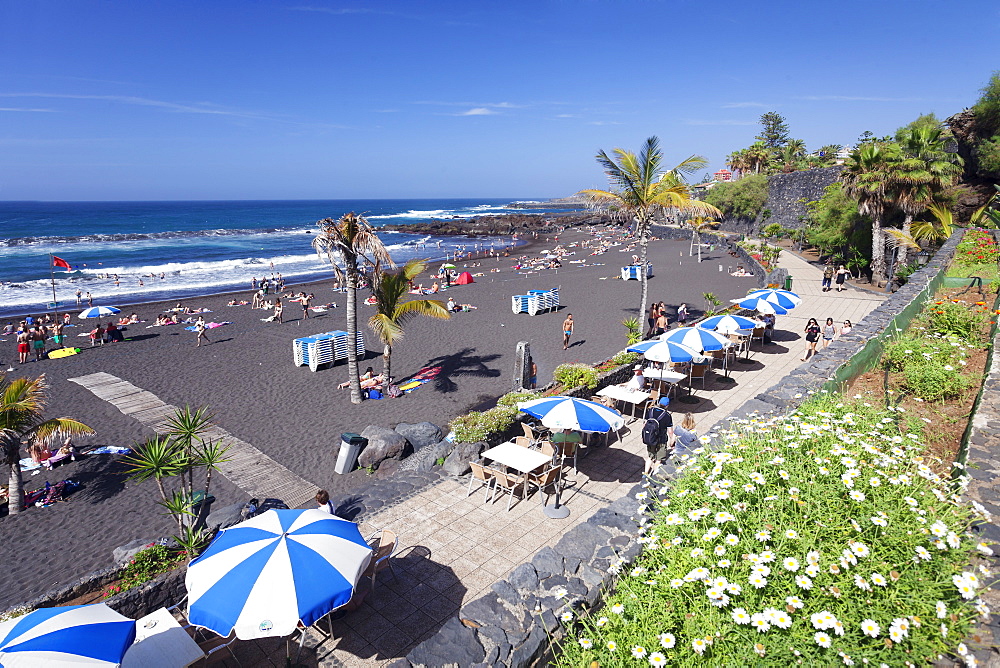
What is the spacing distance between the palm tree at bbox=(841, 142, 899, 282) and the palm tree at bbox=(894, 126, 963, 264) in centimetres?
51

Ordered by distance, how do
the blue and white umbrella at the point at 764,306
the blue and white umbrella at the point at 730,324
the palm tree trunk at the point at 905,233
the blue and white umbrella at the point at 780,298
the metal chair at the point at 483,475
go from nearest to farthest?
1. the metal chair at the point at 483,475
2. the blue and white umbrella at the point at 730,324
3. the blue and white umbrella at the point at 764,306
4. the blue and white umbrella at the point at 780,298
5. the palm tree trunk at the point at 905,233

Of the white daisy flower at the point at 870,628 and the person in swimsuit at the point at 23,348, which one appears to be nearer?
the white daisy flower at the point at 870,628

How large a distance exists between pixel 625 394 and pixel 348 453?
5963 millimetres

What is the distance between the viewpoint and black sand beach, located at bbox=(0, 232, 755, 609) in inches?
372

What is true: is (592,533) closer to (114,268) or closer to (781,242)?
(781,242)

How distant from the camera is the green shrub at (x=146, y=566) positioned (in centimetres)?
659

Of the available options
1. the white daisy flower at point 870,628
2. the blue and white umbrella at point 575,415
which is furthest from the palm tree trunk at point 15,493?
the white daisy flower at point 870,628

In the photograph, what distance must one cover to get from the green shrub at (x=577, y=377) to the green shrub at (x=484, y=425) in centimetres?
175

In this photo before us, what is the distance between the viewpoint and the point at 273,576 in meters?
4.76

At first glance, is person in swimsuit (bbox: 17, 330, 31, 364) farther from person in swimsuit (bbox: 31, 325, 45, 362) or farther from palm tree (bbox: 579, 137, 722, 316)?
palm tree (bbox: 579, 137, 722, 316)

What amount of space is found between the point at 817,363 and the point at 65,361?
2316 centimetres

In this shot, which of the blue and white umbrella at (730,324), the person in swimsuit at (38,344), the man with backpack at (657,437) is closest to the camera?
the man with backpack at (657,437)

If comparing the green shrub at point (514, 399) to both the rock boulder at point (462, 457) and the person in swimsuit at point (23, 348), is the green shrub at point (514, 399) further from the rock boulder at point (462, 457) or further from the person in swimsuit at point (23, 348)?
the person in swimsuit at point (23, 348)

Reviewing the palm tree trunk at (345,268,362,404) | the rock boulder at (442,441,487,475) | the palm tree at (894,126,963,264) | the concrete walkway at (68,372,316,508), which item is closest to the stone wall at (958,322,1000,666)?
the rock boulder at (442,441,487,475)
